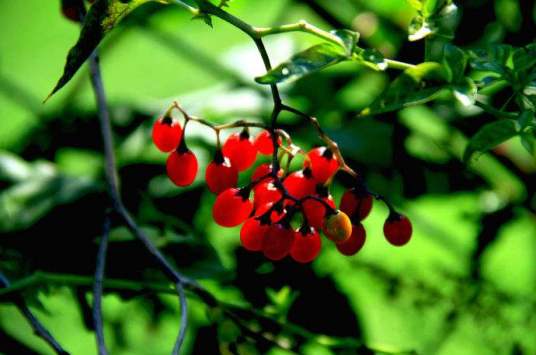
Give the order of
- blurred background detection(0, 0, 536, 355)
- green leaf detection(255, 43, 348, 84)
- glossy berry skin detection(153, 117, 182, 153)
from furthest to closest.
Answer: blurred background detection(0, 0, 536, 355)
glossy berry skin detection(153, 117, 182, 153)
green leaf detection(255, 43, 348, 84)

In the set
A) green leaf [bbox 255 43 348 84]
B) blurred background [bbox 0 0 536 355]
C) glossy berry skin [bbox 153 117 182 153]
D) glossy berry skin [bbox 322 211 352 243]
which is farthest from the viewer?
blurred background [bbox 0 0 536 355]

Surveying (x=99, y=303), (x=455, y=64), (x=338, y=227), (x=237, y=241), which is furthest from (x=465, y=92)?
(x=237, y=241)

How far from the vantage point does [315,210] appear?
2.12 feet

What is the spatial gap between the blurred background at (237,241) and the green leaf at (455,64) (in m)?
0.39

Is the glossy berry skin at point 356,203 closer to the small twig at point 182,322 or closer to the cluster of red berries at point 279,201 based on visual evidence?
the cluster of red berries at point 279,201

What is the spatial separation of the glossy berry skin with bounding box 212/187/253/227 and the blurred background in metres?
0.17

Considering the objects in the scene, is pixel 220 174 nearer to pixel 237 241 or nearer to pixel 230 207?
pixel 230 207

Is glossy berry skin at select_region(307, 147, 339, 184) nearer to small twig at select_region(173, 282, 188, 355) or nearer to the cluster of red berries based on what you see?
the cluster of red berries

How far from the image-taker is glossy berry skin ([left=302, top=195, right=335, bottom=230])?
0.64 metres

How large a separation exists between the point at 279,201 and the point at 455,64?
190 mm

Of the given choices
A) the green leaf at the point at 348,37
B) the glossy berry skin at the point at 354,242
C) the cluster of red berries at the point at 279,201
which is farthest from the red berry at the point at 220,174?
the green leaf at the point at 348,37

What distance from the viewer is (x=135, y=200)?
3.69ft

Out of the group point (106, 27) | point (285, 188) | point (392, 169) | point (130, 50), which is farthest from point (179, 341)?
point (130, 50)

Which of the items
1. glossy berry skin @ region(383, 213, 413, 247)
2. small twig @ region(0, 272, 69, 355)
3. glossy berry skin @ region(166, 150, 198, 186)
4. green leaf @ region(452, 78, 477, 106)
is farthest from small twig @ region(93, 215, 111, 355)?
green leaf @ region(452, 78, 477, 106)
